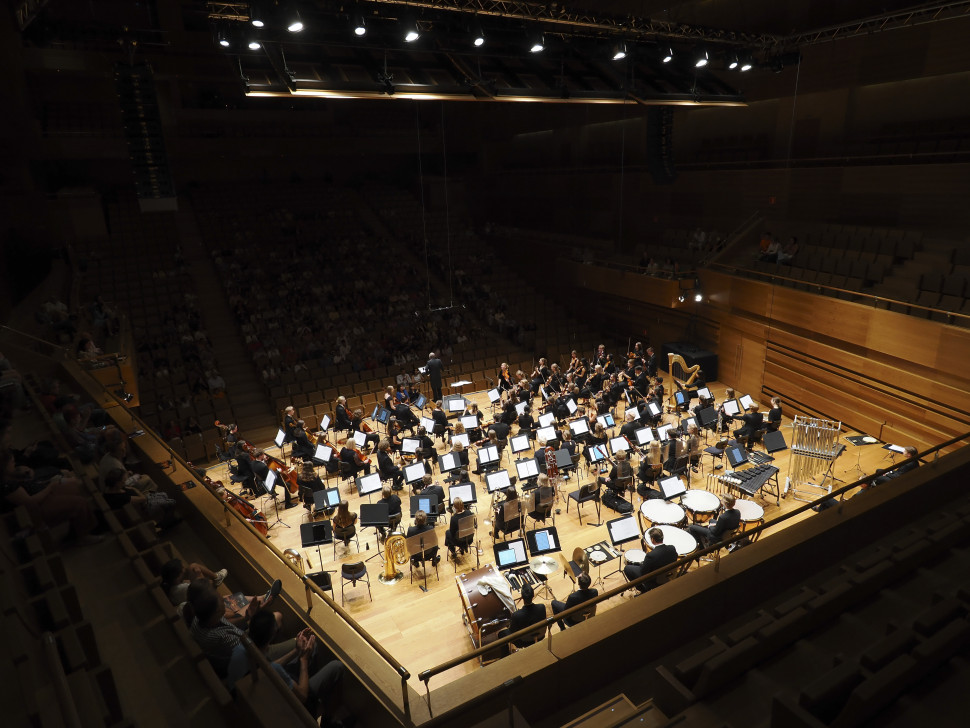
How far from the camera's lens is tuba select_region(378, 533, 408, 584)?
23.0 feet

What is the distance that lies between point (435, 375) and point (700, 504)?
692 cm

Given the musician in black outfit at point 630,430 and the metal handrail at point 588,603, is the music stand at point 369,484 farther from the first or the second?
the musician in black outfit at point 630,430

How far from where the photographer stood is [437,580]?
23.1 ft

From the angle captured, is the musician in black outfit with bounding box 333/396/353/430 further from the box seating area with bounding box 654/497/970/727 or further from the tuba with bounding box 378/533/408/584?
the box seating area with bounding box 654/497/970/727

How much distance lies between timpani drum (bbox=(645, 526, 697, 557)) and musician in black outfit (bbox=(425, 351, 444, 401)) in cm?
715

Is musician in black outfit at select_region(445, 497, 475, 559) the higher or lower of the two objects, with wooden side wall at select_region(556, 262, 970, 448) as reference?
lower

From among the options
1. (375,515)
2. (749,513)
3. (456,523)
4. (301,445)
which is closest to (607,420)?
(749,513)

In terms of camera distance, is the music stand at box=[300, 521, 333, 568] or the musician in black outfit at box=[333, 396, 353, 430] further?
the musician in black outfit at box=[333, 396, 353, 430]

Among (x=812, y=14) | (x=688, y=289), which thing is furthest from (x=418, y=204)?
(x=812, y=14)

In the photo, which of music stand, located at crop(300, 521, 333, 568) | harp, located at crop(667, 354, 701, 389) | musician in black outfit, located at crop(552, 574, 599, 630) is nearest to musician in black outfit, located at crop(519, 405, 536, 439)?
music stand, located at crop(300, 521, 333, 568)

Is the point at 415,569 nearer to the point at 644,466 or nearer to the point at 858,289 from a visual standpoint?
the point at 644,466

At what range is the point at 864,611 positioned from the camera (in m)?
4.29

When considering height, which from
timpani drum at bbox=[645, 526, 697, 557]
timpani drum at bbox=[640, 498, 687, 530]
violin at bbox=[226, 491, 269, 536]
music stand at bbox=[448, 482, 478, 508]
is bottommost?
violin at bbox=[226, 491, 269, 536]

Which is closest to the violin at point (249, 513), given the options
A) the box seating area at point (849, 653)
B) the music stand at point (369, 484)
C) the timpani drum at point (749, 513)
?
the music stand at point (369, 484)
